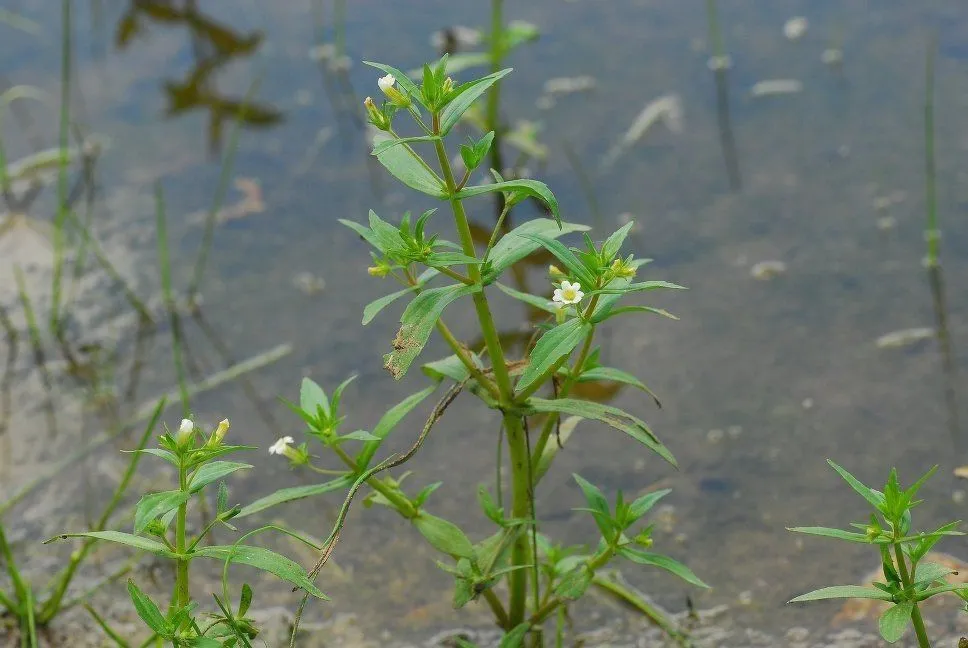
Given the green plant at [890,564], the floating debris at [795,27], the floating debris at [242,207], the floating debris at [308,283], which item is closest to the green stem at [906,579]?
the green plant at [890,564]

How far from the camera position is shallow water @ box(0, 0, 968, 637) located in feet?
8.25

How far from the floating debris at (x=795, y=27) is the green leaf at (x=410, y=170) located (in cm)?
248

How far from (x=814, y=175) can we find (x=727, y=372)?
0.87 m

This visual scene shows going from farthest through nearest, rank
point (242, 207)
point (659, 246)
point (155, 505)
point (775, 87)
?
point (775, 87), point (242, 207), point (659, 246), point (155, 505)

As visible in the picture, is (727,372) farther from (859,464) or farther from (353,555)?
(353,555)

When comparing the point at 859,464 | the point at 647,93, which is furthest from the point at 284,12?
the point at 859,464

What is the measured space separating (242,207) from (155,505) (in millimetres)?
2049

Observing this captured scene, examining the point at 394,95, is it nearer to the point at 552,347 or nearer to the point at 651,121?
the point at 552,347

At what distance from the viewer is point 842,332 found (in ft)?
9.42

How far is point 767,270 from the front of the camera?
3092 mm

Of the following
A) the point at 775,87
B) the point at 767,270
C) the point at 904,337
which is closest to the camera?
the point at 904,337

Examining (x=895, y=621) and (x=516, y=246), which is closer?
(x=895, y=621)

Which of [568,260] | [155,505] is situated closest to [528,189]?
[568,260]

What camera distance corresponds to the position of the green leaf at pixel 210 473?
175 cm
